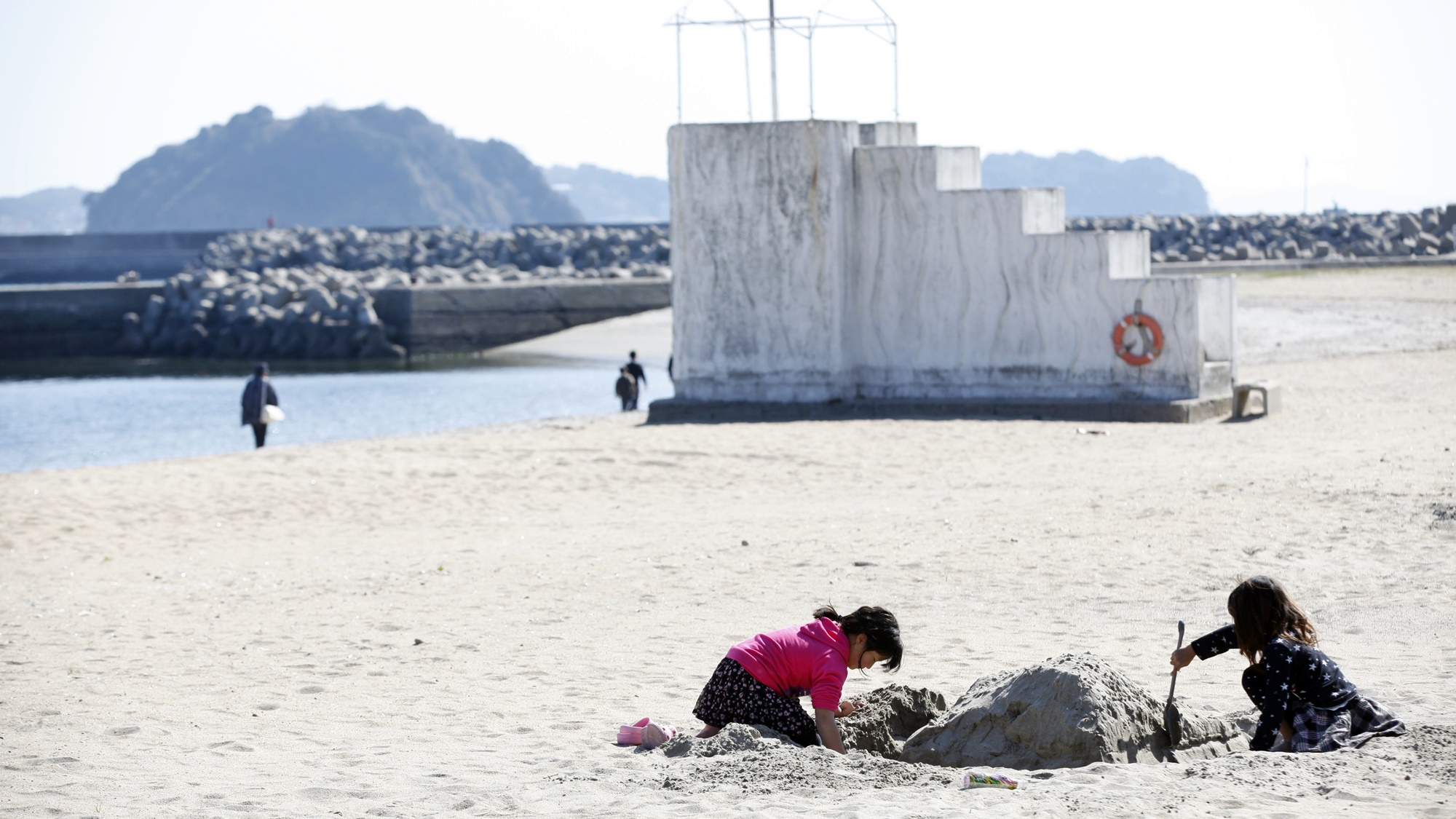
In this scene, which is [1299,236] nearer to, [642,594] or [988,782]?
[642,594]

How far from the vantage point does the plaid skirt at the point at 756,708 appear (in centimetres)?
554

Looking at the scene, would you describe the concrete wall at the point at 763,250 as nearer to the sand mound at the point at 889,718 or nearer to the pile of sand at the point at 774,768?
the sand mound at the point at 889,718

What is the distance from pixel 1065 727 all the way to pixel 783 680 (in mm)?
1074

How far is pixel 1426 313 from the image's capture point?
26.1m

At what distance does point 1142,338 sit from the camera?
16547 millimetres

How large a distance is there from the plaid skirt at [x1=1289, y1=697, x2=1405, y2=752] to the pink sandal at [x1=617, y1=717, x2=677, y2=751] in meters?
2.30

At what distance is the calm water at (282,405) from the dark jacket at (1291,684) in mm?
17654

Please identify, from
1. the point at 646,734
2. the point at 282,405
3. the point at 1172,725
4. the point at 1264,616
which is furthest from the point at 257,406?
the point at 1264,616

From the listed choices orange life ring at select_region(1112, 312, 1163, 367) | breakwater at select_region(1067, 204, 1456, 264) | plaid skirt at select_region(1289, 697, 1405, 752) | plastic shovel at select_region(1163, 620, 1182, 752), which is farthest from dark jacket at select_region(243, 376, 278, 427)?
breakwater at select_region(1067, 204, 1456, 264)

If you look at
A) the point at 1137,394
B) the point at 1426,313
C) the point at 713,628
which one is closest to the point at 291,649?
the point at 713,628

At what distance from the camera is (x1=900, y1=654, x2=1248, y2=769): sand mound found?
524 cm

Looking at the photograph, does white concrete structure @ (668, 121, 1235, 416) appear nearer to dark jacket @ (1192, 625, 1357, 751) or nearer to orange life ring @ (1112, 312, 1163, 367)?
orange life ring @ (1112, 312, 1163, 367)

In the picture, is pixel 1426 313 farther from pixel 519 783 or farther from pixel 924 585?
pixel 519 783

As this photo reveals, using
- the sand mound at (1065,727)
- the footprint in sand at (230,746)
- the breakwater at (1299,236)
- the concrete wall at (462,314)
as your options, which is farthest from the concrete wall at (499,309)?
the sand mound at (1065,727)
